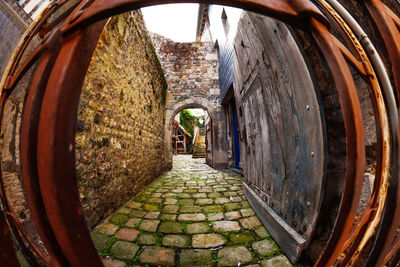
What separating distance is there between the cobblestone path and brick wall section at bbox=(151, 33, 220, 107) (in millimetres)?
5259

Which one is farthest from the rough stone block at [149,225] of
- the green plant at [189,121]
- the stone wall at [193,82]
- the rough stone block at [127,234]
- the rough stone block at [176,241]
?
the green plant at [189,121]

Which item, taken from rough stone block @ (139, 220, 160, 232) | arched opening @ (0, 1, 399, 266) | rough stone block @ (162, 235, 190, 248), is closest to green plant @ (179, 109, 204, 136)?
rough stone block @ (139, 220, 160, 232)

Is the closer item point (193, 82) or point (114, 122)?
point (114, 122)

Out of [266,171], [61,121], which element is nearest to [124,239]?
[61,121]

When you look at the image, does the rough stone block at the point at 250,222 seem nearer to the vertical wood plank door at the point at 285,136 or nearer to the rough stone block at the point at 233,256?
the vertical wood plank door at the point at 285,136

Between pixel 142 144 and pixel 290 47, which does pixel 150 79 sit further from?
pixel 290 47

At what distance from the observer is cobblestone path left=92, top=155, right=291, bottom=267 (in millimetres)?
1310

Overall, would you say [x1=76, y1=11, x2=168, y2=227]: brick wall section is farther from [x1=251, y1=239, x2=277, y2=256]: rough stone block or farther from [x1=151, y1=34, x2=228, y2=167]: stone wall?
[x1=151, y1=34, x2=228, y2=167]: stone wall

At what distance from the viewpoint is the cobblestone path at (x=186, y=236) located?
1.31 m

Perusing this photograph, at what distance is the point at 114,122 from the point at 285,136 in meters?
2.50

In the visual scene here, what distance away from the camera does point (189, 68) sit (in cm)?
720

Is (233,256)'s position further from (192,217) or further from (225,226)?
(192,217)

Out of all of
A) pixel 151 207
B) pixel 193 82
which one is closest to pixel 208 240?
pixel 151 207

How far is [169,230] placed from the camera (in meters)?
1.76
